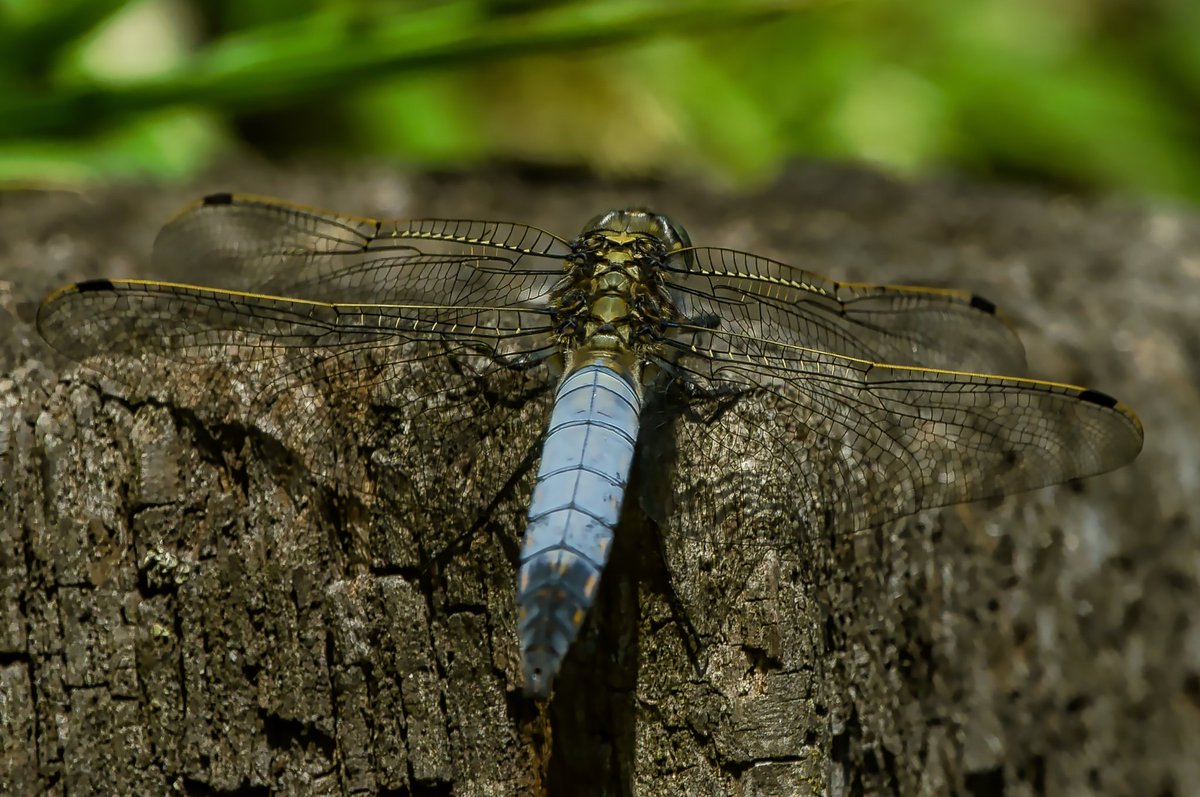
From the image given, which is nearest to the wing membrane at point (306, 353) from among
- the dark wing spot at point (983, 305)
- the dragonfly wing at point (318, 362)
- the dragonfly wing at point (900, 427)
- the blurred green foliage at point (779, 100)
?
the dragonfly wing at point (318, 362)

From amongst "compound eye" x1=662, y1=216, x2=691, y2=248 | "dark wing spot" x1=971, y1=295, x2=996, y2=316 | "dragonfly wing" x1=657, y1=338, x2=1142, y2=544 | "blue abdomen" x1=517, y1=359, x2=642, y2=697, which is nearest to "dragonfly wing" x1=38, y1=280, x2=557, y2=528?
"blue abdomen" x1=517, y1=359, x2=642, y2=697

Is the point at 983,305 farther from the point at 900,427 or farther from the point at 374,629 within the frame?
the point at 374,629

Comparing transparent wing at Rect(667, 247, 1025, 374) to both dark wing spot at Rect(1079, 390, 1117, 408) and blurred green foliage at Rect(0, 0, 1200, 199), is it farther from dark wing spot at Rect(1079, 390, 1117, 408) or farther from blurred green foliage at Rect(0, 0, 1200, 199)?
blurred green foliage at Rect(0, 0, 1200, 199)

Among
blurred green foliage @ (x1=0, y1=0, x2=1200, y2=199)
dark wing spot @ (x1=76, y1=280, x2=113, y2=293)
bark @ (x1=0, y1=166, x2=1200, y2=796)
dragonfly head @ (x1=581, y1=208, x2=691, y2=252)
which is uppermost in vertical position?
blurred green foliage @ (x1=0, y1=0, x2=1200, y2=199)

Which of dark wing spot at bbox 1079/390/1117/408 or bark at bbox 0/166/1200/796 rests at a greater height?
dark wing spot at bbox 1079/390/1117/408

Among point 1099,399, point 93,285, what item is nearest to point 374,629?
point 93,285

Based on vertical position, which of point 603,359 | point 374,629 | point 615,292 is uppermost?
point 615,292

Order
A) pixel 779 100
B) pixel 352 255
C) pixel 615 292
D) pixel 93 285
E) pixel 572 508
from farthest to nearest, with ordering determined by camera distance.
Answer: pixel 779 100 → pixel 352 255 → pixel 615 292 → pixel 93 285 → pixel 572 508
